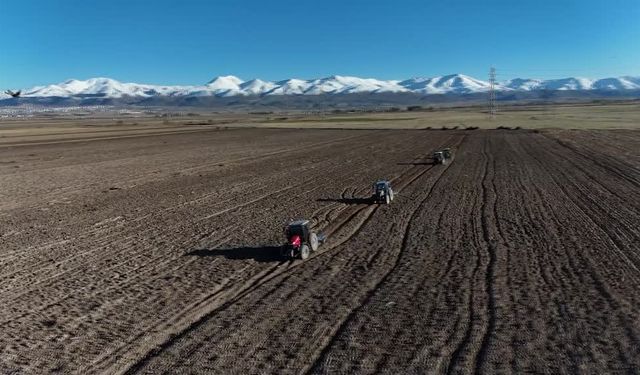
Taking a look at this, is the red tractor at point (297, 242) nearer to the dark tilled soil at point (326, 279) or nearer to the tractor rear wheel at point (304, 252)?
the tractor rear wheel at point (304, 252)

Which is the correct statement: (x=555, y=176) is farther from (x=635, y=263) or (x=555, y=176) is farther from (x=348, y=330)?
(x=348, y=330)

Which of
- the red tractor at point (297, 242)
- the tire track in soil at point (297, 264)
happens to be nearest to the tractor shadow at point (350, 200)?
the tire track in soil at point (297, 264)

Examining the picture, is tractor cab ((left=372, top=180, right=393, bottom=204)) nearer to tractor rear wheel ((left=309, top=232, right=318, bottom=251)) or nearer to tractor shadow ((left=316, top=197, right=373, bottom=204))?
tractor shadow ((left=316, top=197, right=373, bottom=204))

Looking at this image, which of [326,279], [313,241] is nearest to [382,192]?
[313,241]

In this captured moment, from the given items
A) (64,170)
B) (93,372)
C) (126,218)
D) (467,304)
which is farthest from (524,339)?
(64,170)

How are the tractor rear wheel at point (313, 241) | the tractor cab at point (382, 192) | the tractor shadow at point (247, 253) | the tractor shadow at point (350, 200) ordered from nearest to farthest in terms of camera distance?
the tractor shadow at point (247, 253) < the tractor rear wheel at point (313, 241) < the tractor cab at point (382, 192) < the tractor shadow at point (350, 200)

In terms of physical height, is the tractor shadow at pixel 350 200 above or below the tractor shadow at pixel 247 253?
below

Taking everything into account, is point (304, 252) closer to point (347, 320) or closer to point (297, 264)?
point (297, 264)

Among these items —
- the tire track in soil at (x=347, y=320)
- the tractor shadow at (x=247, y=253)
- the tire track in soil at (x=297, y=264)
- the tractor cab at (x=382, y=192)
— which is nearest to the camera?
the tire track in soil at (x=347, y=320)
